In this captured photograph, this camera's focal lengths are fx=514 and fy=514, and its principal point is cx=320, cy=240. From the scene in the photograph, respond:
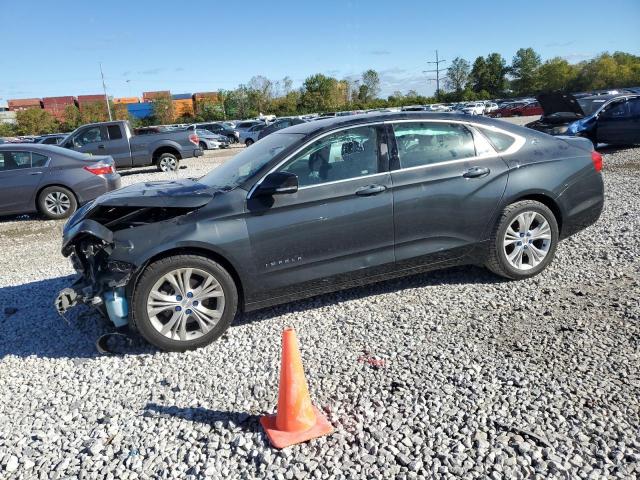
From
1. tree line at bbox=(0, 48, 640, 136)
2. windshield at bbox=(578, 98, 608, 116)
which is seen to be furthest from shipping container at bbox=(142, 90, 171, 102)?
windshield at bbox=(578, 98, 608, 116)

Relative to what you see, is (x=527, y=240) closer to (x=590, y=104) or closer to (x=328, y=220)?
(x=328, y=220)

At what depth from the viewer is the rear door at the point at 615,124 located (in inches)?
538

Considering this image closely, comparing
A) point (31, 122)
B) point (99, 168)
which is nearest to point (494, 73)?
point (31, 122)

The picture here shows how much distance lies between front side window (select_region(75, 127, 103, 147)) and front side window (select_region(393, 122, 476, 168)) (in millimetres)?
14723

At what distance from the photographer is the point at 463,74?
105 meters

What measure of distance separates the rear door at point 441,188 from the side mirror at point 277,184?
92 cm

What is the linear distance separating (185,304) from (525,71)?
11071 centimetres

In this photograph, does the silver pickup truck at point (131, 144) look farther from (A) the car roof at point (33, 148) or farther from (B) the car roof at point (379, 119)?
(B) the car roof at point (379, 119)

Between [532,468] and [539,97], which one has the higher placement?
[539,97]

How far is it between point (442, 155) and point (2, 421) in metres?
3.89

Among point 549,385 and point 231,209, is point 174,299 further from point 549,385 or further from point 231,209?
point 549,385

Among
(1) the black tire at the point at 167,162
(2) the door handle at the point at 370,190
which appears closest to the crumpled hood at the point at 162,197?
(2) the door handle at the point at 370,190

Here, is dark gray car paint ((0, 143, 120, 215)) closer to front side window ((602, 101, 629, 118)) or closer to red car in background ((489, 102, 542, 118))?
front side window ((602, 101, 629, 118))

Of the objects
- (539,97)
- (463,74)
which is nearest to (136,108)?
(463,74)
